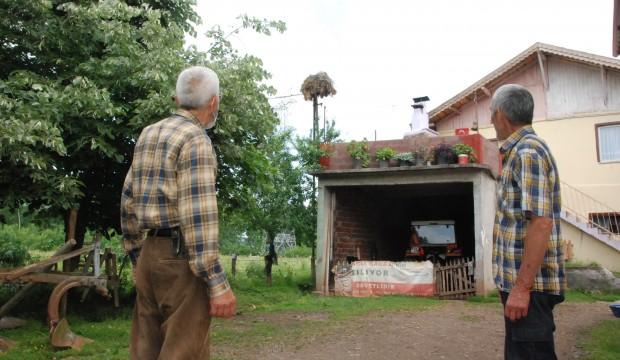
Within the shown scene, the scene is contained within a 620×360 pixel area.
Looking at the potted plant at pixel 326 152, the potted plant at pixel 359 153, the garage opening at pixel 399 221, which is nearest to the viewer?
the potted plant at pixel 359 153

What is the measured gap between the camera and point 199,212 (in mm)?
2609

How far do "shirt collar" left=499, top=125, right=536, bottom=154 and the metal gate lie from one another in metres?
9.60

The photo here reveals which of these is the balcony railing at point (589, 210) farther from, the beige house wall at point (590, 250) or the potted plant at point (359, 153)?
the potted plant at point (359, 153)

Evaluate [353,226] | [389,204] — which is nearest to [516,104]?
[353,226]

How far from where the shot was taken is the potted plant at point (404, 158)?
12362 mm

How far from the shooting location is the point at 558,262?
2785 mm

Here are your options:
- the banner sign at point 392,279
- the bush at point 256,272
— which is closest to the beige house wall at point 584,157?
the banner sign at point 392,279

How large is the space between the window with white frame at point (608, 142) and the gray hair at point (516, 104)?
16.7 m

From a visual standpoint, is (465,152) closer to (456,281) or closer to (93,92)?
(456,281)

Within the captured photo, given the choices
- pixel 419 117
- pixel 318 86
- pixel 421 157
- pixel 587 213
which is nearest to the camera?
pixel 421 157

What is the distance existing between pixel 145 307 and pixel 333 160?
35.0ft

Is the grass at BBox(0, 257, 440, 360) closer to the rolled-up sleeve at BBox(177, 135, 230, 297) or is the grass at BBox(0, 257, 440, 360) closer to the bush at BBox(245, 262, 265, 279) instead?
the bush at BBox(245, 262, 265, 279)

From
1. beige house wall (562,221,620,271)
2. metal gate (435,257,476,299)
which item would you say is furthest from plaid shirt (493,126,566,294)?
beige house wall (562,221,620,271)

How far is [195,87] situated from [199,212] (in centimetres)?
71
